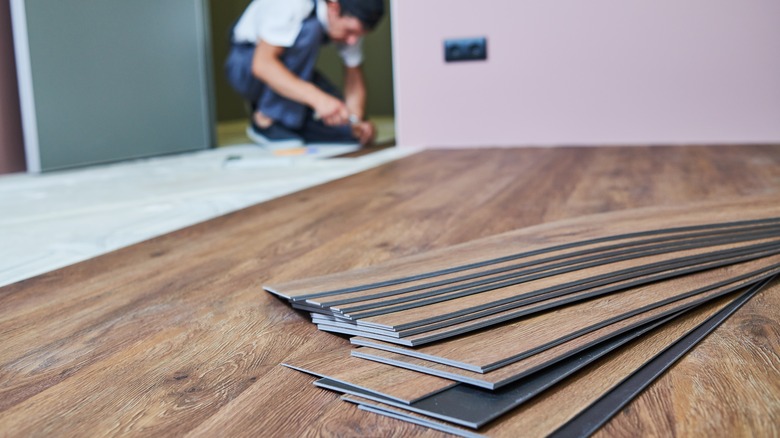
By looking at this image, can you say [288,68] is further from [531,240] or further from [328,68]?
[328,68]

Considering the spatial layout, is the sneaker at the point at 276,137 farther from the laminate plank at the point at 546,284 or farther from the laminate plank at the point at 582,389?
the laminate plank at the point at 582,389

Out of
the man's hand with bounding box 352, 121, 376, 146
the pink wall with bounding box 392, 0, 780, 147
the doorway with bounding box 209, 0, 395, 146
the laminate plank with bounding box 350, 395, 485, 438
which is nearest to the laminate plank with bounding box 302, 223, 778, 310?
the laminate plank with bounding box 350, 395, 485, 438

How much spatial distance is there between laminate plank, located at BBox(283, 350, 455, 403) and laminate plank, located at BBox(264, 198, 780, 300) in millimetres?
201

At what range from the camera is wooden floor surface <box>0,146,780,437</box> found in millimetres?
801

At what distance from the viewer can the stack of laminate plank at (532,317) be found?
0.81 metres

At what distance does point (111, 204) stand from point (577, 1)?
2.35 metres

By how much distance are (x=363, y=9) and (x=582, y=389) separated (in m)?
3.23

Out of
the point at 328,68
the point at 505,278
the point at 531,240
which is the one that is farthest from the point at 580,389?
the point at 328,68

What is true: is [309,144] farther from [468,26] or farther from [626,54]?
[626,54]

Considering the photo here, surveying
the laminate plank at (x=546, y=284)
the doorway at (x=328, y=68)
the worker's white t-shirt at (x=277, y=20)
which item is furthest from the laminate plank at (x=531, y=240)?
the doorway at (x=328, y=68)

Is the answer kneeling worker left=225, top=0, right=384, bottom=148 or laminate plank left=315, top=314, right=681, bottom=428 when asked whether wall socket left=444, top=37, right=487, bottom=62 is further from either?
laminate plank left=315, top=314, right=681, bottom=428

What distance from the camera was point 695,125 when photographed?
3533 mm

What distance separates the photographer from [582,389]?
2.75 ft

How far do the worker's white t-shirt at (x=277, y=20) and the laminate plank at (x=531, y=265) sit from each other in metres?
2.74
